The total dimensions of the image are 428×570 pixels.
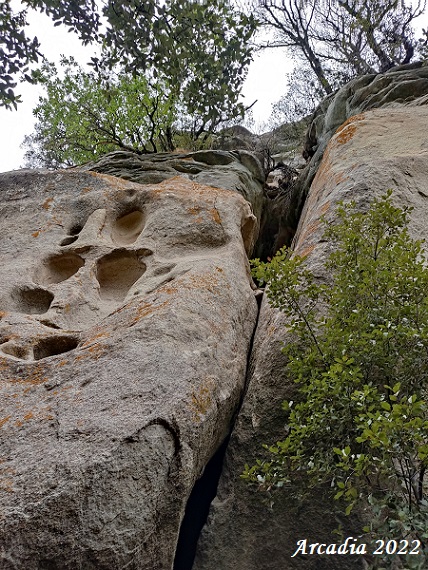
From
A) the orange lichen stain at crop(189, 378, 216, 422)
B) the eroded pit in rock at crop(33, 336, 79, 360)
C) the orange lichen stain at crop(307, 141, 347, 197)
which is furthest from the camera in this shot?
the orange lichen stain at crop(307, 141, 347, 197)

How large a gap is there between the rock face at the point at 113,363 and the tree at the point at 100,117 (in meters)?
5.40

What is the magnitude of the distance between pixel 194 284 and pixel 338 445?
1896mm

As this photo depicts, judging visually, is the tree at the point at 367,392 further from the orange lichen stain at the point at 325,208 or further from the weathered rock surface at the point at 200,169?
the weathered rock surface at the point at 200,169

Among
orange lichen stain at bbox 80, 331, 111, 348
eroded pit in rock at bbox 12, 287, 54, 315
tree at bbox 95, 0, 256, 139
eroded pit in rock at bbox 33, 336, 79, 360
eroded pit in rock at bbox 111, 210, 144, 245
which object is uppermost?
tree at bbox 95, 0, 256, 139

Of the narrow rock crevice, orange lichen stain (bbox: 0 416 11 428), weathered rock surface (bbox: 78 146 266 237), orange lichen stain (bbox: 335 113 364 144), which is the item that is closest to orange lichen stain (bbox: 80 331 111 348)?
orange lichen stain (bbox: 0 416 11 428)

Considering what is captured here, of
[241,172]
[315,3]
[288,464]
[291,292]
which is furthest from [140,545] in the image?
[315,3]

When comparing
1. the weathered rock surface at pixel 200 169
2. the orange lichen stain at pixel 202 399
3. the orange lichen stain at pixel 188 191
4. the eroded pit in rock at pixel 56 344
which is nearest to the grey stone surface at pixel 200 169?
the weathered rock surface at pixel 200 169

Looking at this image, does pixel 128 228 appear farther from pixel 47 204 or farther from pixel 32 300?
pixel 32 300

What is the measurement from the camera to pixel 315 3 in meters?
15.9

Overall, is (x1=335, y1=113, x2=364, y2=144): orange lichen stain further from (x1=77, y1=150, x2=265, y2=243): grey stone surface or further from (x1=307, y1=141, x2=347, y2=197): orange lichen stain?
(x1=77, y1=150, x2=265, y2=243): grey stone surface

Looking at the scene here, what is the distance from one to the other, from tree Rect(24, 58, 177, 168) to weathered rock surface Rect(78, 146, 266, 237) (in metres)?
2.59

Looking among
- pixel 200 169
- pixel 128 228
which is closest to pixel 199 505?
pixel 128 228

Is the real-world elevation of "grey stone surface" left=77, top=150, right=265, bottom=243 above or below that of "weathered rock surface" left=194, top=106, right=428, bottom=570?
above

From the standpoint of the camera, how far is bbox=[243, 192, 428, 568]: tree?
2.83 metres
